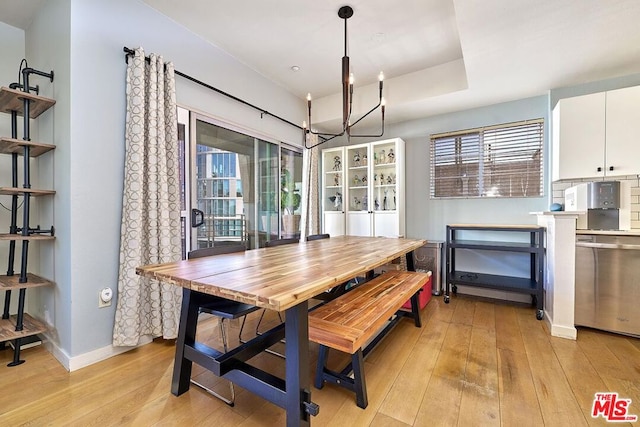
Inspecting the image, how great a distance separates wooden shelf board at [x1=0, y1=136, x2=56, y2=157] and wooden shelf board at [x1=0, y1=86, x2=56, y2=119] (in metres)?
0.25

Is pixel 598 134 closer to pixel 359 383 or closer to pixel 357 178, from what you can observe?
pixel 357 178

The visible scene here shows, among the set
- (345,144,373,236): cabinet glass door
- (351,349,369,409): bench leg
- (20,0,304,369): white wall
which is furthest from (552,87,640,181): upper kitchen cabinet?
(20,0,304,369): white wall

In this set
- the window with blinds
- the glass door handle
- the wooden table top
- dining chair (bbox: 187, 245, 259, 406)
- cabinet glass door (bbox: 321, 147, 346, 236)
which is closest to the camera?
the wooden table top

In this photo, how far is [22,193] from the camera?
1955 mm

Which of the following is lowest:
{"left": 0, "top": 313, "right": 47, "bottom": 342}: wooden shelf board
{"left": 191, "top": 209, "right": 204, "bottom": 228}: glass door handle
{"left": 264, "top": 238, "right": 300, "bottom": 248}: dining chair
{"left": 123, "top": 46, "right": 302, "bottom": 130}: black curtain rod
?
{"left": 0, "top": 313, "right": 47, "bottom": 342}: wooden shelf board

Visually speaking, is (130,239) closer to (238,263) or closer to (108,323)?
(108,323)

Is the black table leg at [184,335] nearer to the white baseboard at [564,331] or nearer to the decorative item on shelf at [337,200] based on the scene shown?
the white baseboard at [564,331]

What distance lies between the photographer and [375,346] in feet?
6.91

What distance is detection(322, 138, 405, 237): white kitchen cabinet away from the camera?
3.91 meters

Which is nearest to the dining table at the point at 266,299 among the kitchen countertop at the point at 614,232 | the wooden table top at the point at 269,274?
the wooden table top at the point at 269,274

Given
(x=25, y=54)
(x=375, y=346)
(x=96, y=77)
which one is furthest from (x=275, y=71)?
(x=375, y=346)

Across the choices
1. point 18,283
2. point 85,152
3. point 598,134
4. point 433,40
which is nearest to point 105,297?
point 18,283

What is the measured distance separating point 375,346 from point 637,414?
4.63ft

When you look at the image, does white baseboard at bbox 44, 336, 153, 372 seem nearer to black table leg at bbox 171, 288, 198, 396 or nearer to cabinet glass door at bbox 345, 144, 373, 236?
black table leg at bbox 171, 288, 198, 396
